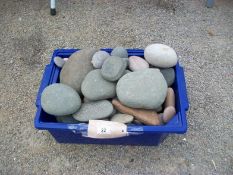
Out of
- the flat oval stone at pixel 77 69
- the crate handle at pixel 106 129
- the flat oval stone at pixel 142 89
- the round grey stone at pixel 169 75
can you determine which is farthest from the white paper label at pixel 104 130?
the round grey stone at pixel 169 75

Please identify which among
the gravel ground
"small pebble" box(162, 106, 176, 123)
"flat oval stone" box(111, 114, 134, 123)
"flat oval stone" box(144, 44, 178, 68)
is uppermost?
"flat oval stone" box(144, 44, 178, 68)

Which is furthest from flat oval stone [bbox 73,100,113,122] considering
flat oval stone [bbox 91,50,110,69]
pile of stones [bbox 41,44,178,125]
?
flat oval stone [bbox 91,50,110,69]

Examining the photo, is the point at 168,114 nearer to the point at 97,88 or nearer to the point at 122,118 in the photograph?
the point at 122,118

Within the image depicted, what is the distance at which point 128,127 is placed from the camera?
3.15ft

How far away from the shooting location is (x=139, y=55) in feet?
3.94

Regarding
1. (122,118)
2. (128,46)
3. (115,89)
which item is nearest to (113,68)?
(115,89)

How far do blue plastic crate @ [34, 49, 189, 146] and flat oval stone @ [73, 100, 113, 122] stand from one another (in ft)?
0.19

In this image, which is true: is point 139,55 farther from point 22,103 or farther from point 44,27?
point 44,27

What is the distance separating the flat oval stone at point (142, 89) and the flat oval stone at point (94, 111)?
6 centimetres

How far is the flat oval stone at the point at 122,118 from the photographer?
1013 mm

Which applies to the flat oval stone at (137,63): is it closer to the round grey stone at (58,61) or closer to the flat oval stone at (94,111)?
the flat oval stone at (94,111)

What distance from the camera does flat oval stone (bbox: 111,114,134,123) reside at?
1013mm

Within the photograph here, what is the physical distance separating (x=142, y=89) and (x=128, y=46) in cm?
62

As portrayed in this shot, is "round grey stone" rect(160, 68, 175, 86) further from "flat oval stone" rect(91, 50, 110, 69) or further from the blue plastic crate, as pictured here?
"flat oval stone" rect(91, 50, 110, 69)
